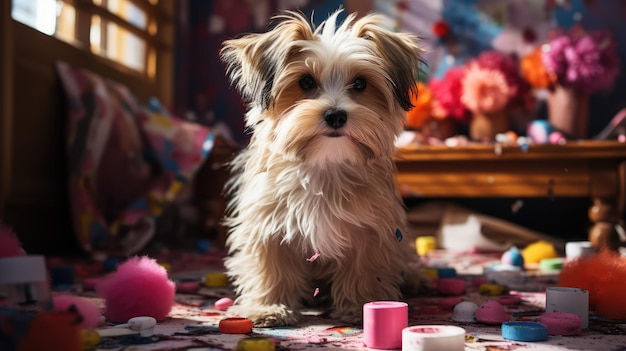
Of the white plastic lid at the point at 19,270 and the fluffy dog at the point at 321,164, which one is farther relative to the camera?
the fluffy dog at the point at 321,164

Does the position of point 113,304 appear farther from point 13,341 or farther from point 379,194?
point 379,194

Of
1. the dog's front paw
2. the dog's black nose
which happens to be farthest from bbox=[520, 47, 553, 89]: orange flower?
the dog's front paw

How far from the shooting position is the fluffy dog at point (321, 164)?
5.85 feet

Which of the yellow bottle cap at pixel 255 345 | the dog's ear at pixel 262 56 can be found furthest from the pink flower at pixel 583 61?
the yellow bottle cap at pixel 255 345

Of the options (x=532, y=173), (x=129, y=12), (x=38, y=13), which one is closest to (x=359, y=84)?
(x=532, y=173)

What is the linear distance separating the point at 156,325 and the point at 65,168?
1992 mm

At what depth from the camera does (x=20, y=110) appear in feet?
10.1

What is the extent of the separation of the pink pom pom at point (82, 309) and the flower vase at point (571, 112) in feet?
10.2

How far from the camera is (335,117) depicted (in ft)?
5.62

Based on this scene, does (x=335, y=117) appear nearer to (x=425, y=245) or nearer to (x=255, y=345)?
(x=255, y=345)

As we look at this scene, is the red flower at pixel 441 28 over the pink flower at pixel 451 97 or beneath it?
over

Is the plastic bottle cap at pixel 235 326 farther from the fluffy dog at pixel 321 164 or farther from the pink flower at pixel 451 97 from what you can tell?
the pink flower at pixel 451 97

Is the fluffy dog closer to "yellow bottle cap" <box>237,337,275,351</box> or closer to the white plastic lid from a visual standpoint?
"yellow bottle cap" <box>237,337,275,351</box>

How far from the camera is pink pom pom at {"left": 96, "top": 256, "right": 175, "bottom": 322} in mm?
1771
